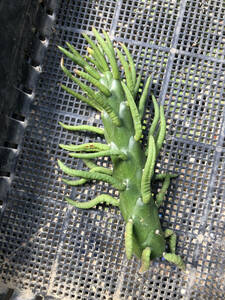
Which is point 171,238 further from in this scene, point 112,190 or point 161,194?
point 112,190

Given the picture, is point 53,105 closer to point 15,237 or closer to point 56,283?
point 15,237

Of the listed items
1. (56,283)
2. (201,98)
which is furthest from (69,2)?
(56,283)

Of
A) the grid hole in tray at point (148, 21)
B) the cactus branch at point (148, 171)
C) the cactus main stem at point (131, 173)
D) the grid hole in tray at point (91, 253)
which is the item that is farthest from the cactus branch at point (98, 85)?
the grid hole in tray at point (91, 253)

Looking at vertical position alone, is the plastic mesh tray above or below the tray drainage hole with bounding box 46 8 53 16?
below

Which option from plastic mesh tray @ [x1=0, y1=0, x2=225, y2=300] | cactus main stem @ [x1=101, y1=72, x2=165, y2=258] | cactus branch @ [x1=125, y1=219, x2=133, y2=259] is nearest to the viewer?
cactus branch @ [x1=125, y1=219, x2=133, y2=259]

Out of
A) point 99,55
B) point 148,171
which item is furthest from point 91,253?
point 99,55

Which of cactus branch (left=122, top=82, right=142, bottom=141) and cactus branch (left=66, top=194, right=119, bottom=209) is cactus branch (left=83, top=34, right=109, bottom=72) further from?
cactus branch (left=66, top=194, right=119, bottom=209)

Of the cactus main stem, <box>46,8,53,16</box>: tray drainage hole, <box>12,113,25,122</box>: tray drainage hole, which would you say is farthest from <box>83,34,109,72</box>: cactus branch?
<box>12,113,25,122</box>: tray drainage hole

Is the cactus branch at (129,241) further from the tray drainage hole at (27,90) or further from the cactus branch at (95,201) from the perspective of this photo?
the tray drainage hole at (27,90)
